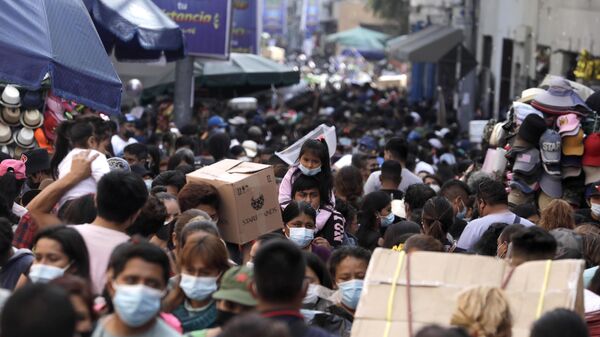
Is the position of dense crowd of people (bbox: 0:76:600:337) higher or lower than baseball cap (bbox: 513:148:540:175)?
higher

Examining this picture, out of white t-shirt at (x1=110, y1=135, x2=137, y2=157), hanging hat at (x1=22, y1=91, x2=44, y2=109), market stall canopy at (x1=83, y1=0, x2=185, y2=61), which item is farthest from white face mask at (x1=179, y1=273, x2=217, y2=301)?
white t-shirt at (x1=110, y1=135, x2=137, y2=157)

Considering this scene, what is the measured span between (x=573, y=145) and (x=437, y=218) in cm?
251

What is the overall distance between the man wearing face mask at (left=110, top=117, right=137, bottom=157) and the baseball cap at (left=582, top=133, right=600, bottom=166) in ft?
16.7

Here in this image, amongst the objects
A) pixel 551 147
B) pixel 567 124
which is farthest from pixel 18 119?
pixel 567 124

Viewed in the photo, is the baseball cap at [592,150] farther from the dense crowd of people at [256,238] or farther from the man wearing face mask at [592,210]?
the man wearing face mask at [592,210]

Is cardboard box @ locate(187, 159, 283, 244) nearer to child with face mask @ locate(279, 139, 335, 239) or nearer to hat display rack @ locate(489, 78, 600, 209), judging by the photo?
child with face mask @ locate(279, 139, 335, 239)

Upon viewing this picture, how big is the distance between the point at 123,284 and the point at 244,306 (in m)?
0.60

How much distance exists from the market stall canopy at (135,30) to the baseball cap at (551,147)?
417 centimetres

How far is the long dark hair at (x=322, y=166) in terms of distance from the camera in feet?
32.0

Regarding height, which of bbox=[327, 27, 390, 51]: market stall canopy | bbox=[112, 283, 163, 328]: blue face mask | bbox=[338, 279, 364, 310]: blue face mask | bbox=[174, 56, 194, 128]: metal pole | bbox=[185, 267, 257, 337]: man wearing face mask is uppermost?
bbox=[112, 283, 163, 328]: blue face mask

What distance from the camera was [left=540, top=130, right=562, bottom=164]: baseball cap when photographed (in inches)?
440

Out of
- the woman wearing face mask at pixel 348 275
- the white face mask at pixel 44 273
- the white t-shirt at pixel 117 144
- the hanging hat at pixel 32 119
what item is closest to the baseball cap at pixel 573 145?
the woman wearing face mask at pixel 348 275

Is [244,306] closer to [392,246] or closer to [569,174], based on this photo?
[392,246]

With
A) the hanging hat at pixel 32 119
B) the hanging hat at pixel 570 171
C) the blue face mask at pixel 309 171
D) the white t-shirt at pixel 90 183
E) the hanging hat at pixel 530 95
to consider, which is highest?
the white t-shirt at pixel 90 183
